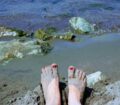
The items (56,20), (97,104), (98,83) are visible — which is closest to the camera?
(97,104)

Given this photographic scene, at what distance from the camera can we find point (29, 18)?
8.60 m

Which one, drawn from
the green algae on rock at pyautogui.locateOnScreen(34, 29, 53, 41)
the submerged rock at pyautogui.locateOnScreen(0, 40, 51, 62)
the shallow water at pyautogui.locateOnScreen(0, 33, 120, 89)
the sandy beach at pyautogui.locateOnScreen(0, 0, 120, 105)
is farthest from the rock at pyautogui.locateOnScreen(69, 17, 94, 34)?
the submerged rock at pyautogui.locateOnScreen(0, 40, 51, 62)

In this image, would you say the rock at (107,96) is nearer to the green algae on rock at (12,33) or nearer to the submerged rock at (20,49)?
the submerged rock at (20,49)

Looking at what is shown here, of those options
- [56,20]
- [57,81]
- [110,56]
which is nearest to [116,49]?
[110,56]

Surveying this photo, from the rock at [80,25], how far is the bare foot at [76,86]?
283cm

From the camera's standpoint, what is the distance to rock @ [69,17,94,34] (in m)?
7.30

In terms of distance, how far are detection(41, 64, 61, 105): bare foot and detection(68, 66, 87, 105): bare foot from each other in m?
0.14

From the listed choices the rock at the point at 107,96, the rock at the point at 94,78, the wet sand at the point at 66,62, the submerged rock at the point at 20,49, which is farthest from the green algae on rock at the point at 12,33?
the rock at the point at 107,96

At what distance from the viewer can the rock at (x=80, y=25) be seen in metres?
7.30

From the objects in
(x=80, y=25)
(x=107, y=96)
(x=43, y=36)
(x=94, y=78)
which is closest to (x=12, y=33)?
(x=43, y=36)

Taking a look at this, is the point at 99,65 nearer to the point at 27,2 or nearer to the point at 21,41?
the point at 21,41

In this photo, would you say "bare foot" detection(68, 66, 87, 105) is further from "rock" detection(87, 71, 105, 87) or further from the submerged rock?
the submerged rock

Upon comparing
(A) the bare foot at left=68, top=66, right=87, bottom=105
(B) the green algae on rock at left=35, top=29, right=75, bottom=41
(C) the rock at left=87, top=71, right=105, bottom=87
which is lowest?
(B) the green algae on rock at left=35, top=29, right=75, bottom=41

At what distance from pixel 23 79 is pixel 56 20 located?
3.56m
